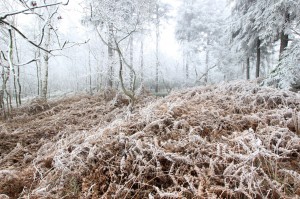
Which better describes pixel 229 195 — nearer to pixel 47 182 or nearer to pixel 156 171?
pixel 156 171

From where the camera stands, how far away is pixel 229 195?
214 centimetres

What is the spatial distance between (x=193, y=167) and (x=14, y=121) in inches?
290

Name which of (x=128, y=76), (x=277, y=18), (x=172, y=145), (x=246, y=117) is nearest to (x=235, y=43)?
(x=277, y=18)

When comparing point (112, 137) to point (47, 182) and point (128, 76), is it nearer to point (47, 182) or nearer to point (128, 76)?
point (47, 182)

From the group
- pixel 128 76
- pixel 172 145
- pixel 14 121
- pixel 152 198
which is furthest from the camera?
pixel 128 76

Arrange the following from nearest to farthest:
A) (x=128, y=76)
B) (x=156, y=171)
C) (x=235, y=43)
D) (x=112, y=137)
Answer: (x=156, y=171) → (x=112, y=137) → (x=235, y=43) → (x=128, y=76)

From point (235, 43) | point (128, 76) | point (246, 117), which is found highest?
point (235, 43)

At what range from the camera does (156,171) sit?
98.6 inches

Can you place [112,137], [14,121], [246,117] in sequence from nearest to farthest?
[112,137] → [246,117] → [14,121]

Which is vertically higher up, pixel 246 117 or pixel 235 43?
pixel 235 43

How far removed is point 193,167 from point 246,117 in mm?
1800

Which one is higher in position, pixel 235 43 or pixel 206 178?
pixel 235 43

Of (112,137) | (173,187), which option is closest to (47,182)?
(112,137)

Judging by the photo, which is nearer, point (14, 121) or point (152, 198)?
→ point (152, 198)
